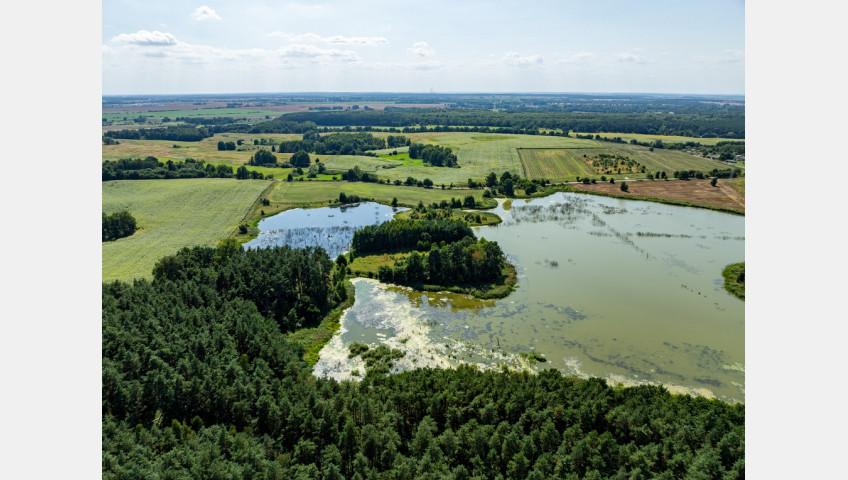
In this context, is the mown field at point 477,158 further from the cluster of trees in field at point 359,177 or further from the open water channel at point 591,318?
the open water channel at point 591,318

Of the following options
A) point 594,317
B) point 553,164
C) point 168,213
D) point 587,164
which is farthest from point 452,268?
point 587,164

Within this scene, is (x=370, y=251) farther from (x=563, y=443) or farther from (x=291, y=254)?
(x=563, y=443)

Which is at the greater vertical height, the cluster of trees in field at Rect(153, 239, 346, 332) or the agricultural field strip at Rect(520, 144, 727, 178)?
the agricultural field strip at Rect(520, 144, 727, 178)

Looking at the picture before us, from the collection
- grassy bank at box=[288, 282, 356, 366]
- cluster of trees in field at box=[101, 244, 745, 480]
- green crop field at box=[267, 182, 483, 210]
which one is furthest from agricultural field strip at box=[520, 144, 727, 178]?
cluster of trees in field at box=[101, 244, 745, 480]

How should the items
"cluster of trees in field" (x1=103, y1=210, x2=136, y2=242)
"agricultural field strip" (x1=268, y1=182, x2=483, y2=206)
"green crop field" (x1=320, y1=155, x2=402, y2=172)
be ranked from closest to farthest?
"cluster of trees in field" (x1=103, y1=210, x2=136, y2=242) < "agricultural field strip" (x1=268, y1=182, x2=483, y2=206) < "green crop field" (x1=320, y1=155, x2=402, y2=172)

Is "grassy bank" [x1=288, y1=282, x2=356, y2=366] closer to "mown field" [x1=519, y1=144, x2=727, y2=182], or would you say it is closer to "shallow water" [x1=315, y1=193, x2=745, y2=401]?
"shallow water" [x1=315, y1=193, x2=745, y2=401]

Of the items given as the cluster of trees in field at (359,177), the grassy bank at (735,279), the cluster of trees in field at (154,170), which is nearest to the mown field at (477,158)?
the cluster of trees in field at (359,177)

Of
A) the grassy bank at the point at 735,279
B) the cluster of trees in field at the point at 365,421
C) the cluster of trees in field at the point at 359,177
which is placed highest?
the cluster of trees in field at the point at 359,177

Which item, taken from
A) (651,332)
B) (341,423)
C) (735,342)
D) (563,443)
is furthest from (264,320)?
(735,342)
